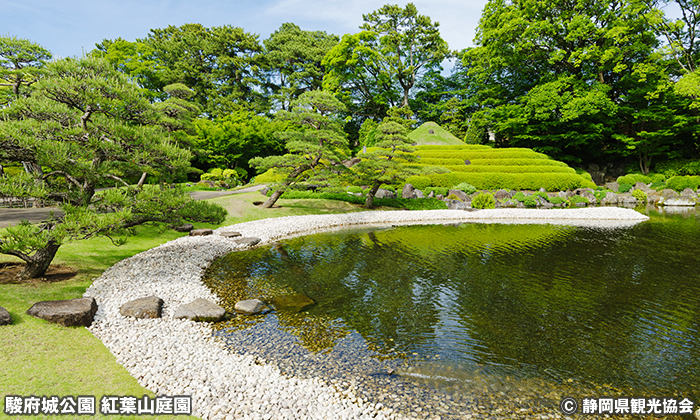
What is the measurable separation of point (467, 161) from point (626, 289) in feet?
76.0

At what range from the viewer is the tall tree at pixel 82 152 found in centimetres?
629

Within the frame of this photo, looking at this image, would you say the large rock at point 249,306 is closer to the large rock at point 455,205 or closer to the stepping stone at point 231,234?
the stepping stone at point 231,234

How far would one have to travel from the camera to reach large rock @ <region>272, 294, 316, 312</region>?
6.90 metres

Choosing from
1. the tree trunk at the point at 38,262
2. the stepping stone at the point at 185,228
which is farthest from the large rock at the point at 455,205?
the tree trunk at the point at 38,262

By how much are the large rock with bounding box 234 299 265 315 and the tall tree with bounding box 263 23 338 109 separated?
4451cm

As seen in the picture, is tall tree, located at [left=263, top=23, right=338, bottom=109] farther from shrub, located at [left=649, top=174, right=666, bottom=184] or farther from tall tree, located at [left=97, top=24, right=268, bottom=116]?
shrub, located at [left=649, top=174, right=666, bottom=184]

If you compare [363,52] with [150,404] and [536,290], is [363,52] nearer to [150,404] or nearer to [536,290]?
[536,290]

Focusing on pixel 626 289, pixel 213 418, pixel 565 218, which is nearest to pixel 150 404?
pixel 213 418

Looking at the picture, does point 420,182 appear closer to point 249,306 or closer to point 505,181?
point 505,181

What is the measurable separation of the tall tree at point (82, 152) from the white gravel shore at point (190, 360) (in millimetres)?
1511

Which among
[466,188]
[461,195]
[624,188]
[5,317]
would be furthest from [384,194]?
[624,188]

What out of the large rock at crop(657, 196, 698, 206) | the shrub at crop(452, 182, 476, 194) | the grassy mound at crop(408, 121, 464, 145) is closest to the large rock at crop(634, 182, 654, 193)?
the large rock at crop(657, 196, 698, 206)

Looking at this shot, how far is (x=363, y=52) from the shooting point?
43.8 metres

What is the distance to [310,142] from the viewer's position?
18234mm
